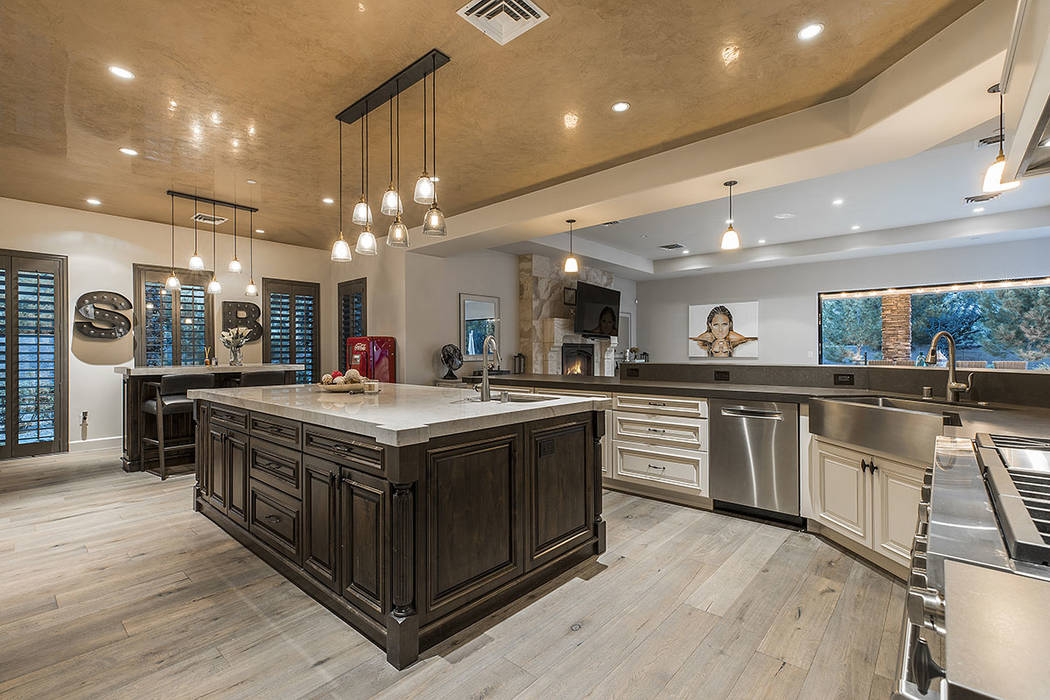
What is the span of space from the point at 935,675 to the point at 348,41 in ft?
10.0

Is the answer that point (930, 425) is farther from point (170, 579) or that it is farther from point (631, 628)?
point (170, 579)

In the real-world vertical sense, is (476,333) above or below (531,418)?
above

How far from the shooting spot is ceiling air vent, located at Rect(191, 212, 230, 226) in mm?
5691

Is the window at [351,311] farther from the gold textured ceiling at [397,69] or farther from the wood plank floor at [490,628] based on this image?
the wood plank floor at [490,628]

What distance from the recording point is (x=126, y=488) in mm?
4258

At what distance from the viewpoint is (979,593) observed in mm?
576

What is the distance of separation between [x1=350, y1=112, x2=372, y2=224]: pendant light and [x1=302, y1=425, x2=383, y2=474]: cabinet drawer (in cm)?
121

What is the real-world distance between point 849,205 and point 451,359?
208 inches

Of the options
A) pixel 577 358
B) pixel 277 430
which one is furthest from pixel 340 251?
pixel 577 358

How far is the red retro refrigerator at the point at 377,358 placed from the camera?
618cm

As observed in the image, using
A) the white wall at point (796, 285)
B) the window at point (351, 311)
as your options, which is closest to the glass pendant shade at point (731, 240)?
the window at point (351, 311)

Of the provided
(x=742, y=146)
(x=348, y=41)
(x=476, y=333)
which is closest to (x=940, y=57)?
(x=742, y=146)

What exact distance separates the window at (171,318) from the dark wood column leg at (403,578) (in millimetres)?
5716

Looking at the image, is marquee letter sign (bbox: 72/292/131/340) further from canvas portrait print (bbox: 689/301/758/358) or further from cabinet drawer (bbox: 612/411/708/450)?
canvas portrait print (bbox: 689/301/758/358)
